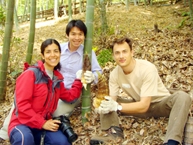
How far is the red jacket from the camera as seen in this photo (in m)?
2.96

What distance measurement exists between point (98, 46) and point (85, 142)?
12.7 ft

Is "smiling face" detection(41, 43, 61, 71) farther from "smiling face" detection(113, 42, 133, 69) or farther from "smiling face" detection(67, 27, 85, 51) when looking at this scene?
"smiling face" detection(113, 42, 133, 69)

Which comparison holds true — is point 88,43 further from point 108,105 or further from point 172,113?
point 172,113

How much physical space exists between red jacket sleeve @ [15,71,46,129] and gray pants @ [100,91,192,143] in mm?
850

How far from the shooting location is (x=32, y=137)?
9.66ft

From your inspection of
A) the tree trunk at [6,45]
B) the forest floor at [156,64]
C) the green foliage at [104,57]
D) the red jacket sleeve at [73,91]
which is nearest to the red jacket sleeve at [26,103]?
the red jacket sleeve at [73,91]

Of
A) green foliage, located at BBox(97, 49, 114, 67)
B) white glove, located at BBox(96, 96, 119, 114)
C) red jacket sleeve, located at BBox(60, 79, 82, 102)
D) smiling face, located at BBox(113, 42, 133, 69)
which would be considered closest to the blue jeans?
red jacket sleeve, located at BBox(60, 79, 82, 102)

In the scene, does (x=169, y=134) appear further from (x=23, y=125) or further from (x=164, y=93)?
(x=23, y=125)

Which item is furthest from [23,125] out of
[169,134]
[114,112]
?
[169,134]

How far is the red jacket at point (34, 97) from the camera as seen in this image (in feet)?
9.70

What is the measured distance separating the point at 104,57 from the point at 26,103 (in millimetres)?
3464

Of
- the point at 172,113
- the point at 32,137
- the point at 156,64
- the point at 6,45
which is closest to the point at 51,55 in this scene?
the point at 32,137

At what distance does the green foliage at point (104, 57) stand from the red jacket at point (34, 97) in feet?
9.49

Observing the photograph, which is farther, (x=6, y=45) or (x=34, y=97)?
(x=6, y=45)
